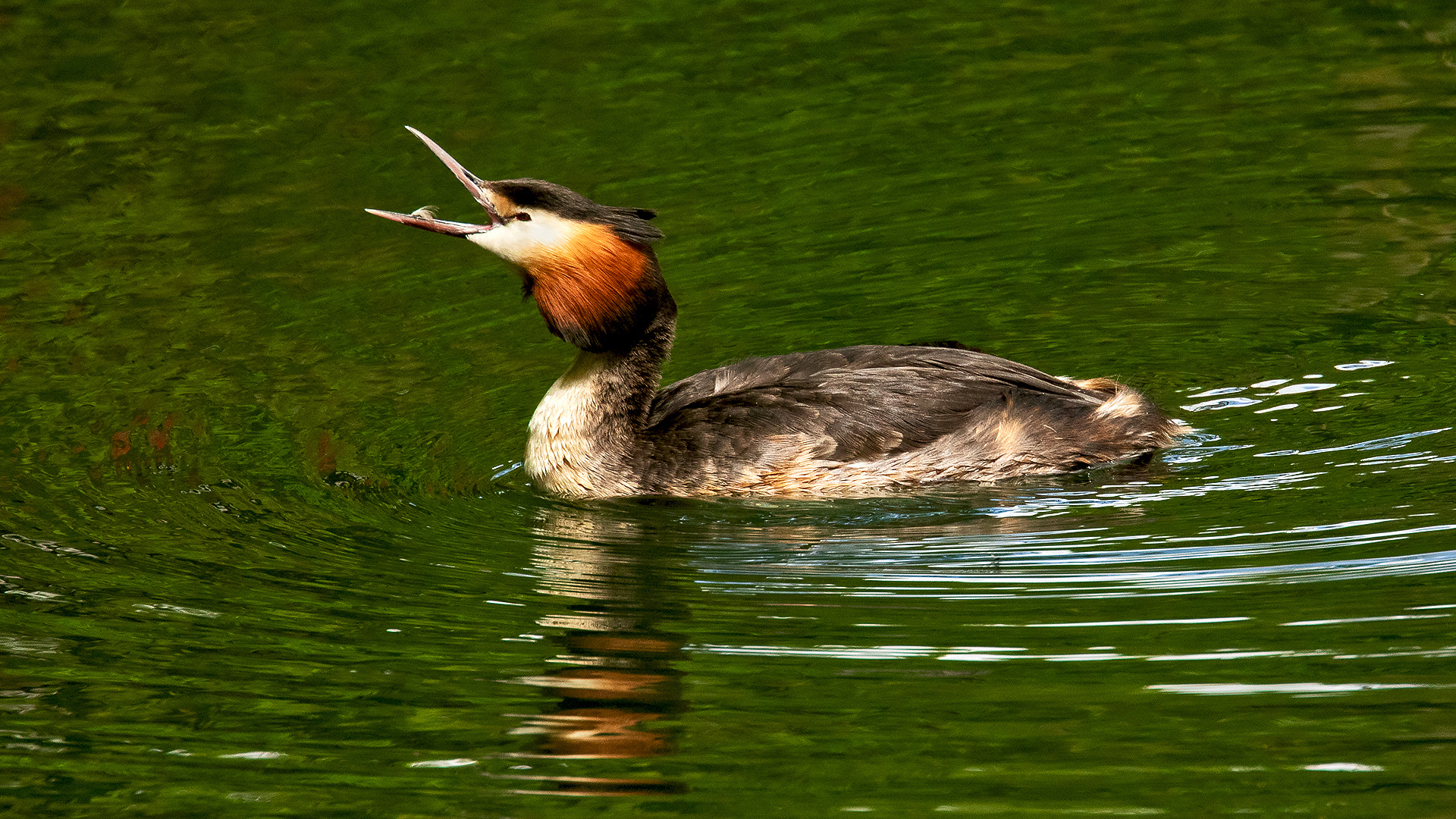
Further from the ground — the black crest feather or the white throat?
the black crest feather

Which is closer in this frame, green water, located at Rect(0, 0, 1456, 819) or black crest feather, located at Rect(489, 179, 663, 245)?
green water, located at Rect(0, 0, 1456, 819)

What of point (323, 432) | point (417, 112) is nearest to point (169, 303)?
point (323, 432)

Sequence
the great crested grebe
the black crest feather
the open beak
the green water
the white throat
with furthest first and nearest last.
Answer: the white throat, the great crested grebe, the black crest feather, the open beak, the green water

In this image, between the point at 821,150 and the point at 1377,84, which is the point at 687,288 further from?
the point at 1377,84

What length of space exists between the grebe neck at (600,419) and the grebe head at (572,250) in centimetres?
11

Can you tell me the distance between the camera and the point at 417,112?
502 inches

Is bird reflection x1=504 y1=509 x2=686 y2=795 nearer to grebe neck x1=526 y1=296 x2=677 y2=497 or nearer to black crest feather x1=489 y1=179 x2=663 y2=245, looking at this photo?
grebe neck x1=526 y1=296 x2=677 y2=497

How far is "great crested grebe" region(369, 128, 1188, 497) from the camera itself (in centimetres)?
745

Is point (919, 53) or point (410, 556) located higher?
point (919, 53)

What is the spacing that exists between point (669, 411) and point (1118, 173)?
13.9 ft

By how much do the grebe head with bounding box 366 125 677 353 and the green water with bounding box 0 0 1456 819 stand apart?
791 millimetres

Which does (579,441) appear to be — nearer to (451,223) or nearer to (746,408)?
(746,408)

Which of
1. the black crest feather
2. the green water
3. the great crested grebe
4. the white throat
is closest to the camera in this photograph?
the green water

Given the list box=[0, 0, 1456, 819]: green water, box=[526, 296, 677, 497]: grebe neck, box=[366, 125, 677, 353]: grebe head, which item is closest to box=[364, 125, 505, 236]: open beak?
box=[366, 125, 677, 353]: grebe head
